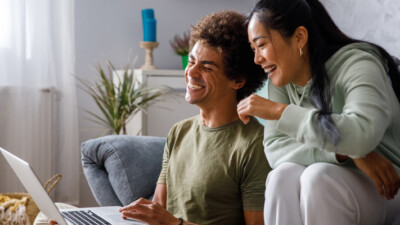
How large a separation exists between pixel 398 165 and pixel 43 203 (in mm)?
903

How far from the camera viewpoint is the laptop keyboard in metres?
1.49

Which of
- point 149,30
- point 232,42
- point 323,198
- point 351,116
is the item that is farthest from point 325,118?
point 149,30

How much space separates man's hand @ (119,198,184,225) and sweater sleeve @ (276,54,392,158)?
1.65 feet

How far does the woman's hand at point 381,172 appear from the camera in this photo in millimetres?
1186

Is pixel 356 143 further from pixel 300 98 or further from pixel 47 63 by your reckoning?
pixel 47 63

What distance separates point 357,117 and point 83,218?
84 centimetres

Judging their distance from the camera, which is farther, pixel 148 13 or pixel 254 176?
pixel 148 13

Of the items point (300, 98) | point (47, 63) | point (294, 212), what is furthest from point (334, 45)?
point (47, 63)

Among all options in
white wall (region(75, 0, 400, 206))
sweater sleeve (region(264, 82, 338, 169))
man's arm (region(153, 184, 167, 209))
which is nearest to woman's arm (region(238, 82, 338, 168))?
sweater sleeve (region(264, 82, 338, 169))

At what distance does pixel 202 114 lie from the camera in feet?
5.56

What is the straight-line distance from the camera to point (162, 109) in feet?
11.3

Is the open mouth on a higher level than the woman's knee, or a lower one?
higher

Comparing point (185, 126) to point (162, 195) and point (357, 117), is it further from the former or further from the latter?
point (357, 117)

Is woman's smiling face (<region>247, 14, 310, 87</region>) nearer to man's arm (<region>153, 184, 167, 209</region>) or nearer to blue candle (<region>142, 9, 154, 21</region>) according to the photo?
man's arm (<region>153, 184, 167, 209</region>)
